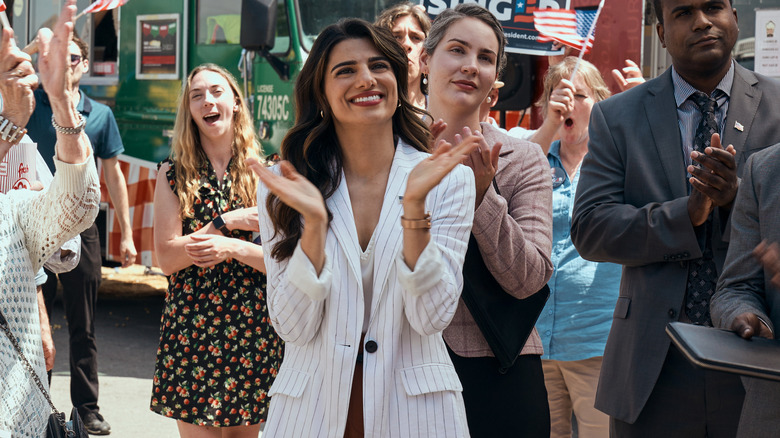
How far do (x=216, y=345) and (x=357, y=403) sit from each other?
6.16 feet

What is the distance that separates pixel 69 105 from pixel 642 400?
2016mm

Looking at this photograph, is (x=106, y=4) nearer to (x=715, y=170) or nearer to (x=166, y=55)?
(x=166, y=55)

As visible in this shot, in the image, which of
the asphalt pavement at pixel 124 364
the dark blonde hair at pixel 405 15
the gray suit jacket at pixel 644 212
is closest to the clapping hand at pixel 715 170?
the gray suit jacket at pixel 644 212

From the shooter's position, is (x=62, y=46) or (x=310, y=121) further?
(x=310, y=121)

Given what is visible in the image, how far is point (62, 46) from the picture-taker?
9.16ft

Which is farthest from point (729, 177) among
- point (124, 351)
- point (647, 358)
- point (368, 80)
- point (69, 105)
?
point (124, 351)

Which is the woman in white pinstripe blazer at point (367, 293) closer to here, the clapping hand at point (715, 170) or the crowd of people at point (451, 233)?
the crowd of people at point (451, 233)

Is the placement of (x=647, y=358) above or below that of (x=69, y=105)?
below

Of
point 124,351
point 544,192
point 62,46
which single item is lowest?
point 124,351

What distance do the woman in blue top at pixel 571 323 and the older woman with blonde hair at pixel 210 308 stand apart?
4.13ft

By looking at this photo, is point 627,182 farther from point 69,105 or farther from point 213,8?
point 213,8

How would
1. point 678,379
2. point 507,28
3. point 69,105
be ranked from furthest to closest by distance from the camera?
1. point 507,28
2. point 678,379
3. point 69,105

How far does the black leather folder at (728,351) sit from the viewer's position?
2.25 m

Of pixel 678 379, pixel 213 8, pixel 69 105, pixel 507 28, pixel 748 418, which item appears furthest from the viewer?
pixel 213 8
